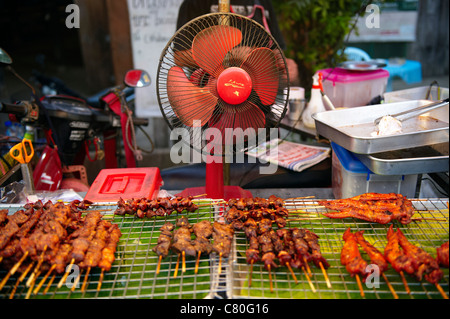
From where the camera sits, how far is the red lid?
12.6ft

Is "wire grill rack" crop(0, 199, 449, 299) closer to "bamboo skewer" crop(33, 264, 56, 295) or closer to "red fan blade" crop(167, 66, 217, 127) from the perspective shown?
"bamboo skewer" crop(33, 264, 56, 295)

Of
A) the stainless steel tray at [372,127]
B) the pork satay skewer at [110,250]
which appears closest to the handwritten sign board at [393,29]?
the stainless steel tray at [372,127]

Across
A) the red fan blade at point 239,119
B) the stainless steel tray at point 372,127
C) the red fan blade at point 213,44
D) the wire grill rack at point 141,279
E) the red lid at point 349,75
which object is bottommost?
the wire grill rack at point 141,279

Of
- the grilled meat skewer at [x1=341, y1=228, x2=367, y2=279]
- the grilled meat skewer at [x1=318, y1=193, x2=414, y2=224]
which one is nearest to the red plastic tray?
the grilled meat skewer at [x1=318, y1=193, x2=414, y2=224]

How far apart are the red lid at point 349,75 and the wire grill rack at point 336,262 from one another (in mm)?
1819

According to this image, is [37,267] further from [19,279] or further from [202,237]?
[202,237]

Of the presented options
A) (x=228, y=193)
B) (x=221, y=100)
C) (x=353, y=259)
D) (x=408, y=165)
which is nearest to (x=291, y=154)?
(x=228, y=193)

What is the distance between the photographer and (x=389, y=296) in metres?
1.74

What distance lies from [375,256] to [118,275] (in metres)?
1.29

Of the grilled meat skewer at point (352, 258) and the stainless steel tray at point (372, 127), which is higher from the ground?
the stainless steel tray at point (372, 127)

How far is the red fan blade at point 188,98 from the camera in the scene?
87.9 inches

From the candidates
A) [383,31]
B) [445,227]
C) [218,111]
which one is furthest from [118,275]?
[383,31]

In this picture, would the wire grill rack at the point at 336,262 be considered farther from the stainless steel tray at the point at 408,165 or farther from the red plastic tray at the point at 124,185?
the red plastic tray at the point at 124,185
